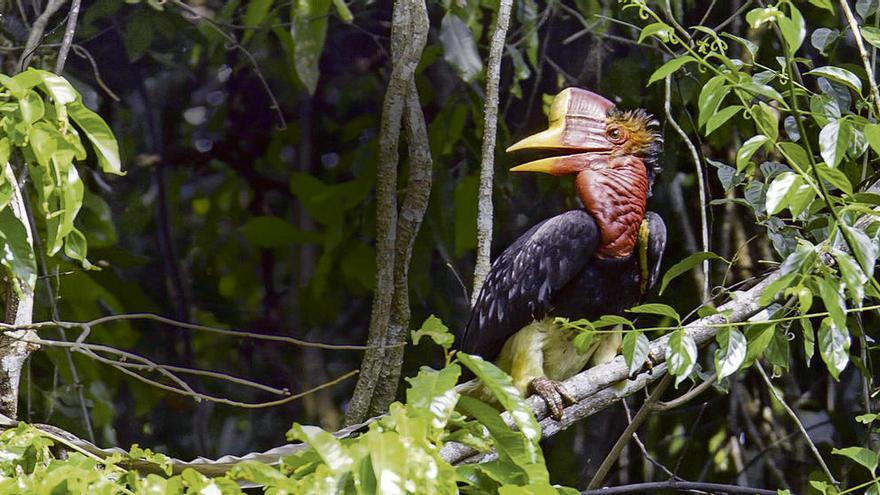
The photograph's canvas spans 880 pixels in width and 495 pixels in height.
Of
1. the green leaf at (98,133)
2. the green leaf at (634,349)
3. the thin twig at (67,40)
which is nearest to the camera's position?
the green leaf at (98,133)

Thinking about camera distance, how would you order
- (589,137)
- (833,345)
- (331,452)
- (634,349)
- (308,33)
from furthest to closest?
(308,33) → (589,137) → (634,349) → (833,345) → (331,452)

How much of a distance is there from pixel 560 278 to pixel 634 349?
312 millimetres

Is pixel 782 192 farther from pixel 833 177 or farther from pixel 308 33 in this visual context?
pixel 308 33

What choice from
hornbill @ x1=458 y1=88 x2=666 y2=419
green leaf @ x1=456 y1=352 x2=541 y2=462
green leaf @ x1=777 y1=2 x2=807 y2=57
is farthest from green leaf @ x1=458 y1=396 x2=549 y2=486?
hornbill @ x1=458 y1=88 x2=666 y2=419

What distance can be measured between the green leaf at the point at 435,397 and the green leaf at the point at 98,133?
278 mm

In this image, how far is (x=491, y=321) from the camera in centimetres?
139

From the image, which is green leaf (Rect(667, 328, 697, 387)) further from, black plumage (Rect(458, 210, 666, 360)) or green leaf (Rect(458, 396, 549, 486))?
black plumage (Rect(458, 210, 666, 360))

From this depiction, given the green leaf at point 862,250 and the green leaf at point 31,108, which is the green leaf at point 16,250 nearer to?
the green leaf at point 31,108

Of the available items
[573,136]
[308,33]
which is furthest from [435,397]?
[308,33]

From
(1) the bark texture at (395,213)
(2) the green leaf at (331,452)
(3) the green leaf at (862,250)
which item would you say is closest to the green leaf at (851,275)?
(3) the green leaf at (862,250)

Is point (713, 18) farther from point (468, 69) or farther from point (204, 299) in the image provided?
point (204, 299)

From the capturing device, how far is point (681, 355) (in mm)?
1003

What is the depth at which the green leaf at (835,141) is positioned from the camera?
0.93 meters

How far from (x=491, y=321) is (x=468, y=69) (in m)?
0.39
